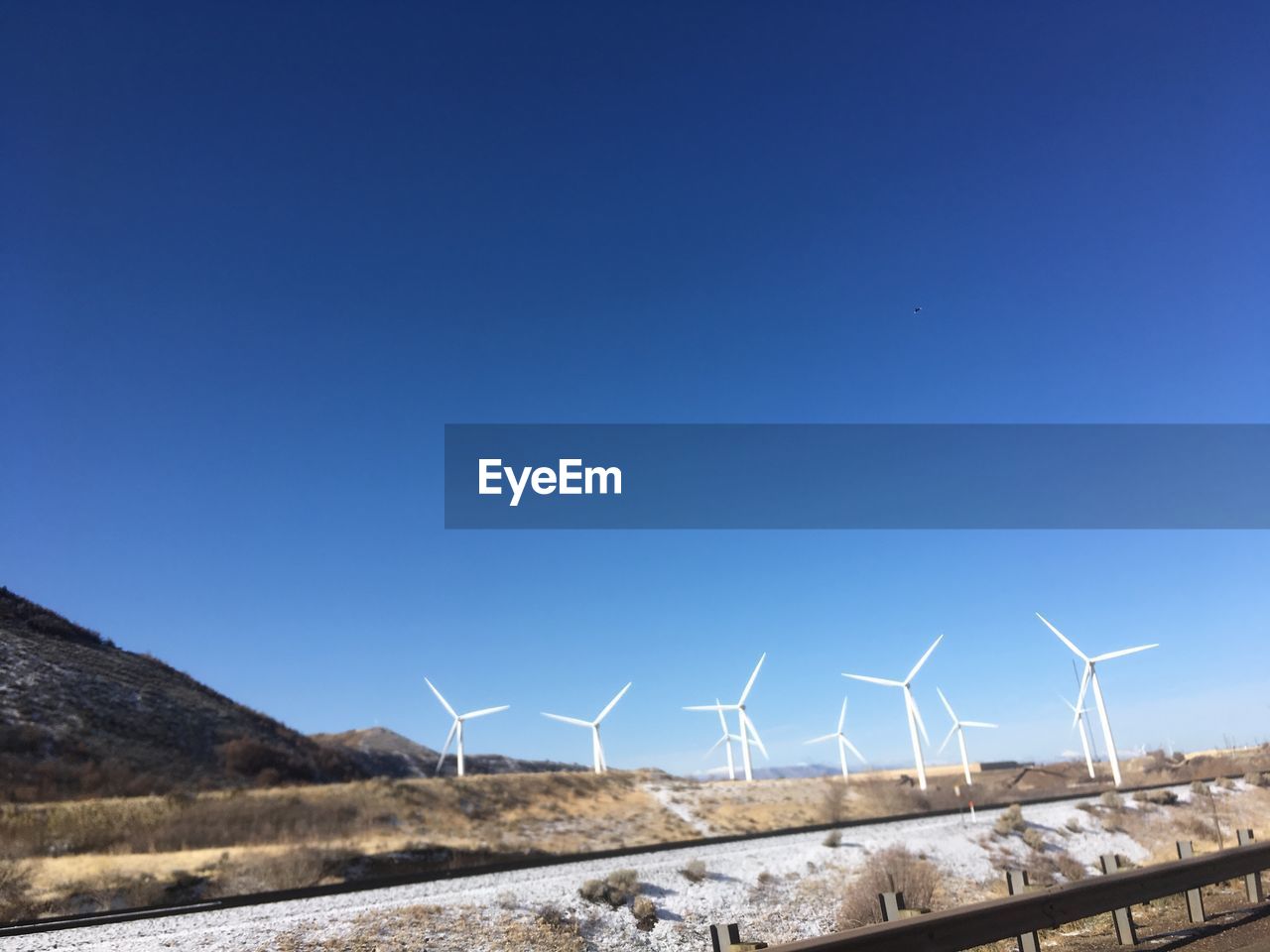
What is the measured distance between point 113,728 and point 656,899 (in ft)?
170

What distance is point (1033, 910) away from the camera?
9531 mm

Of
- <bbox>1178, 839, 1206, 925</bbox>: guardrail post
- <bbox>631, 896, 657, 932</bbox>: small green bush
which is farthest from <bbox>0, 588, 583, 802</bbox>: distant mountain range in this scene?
<bbox>1178, 839, 1206, 925</bbox>: guardrail post

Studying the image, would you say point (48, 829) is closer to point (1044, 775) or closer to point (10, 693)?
point (10, 693)

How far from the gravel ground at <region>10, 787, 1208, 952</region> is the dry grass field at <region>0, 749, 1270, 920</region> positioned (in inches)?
313

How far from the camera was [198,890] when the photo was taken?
25.9 metres

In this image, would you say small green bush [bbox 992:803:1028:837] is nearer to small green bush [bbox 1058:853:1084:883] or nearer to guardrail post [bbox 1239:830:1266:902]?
small green bush [bbox 1058:853:1084:883]

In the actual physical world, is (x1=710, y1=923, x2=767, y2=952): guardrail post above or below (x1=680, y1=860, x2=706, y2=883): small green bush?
above

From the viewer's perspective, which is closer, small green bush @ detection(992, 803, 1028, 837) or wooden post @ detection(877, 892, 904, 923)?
wooden post @ detection(877, 892, 904, 923)

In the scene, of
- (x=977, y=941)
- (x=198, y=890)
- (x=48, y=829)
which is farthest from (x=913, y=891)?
(x=48, y=829)

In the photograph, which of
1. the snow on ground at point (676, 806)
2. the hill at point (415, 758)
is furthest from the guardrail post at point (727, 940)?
the hill at point (415, 758)

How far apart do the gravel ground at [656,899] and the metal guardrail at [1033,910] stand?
34.0 feet

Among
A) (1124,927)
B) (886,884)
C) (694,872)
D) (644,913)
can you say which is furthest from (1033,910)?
(694,872)

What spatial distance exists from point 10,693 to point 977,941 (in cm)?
6478

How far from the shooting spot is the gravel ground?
56.1 ft
